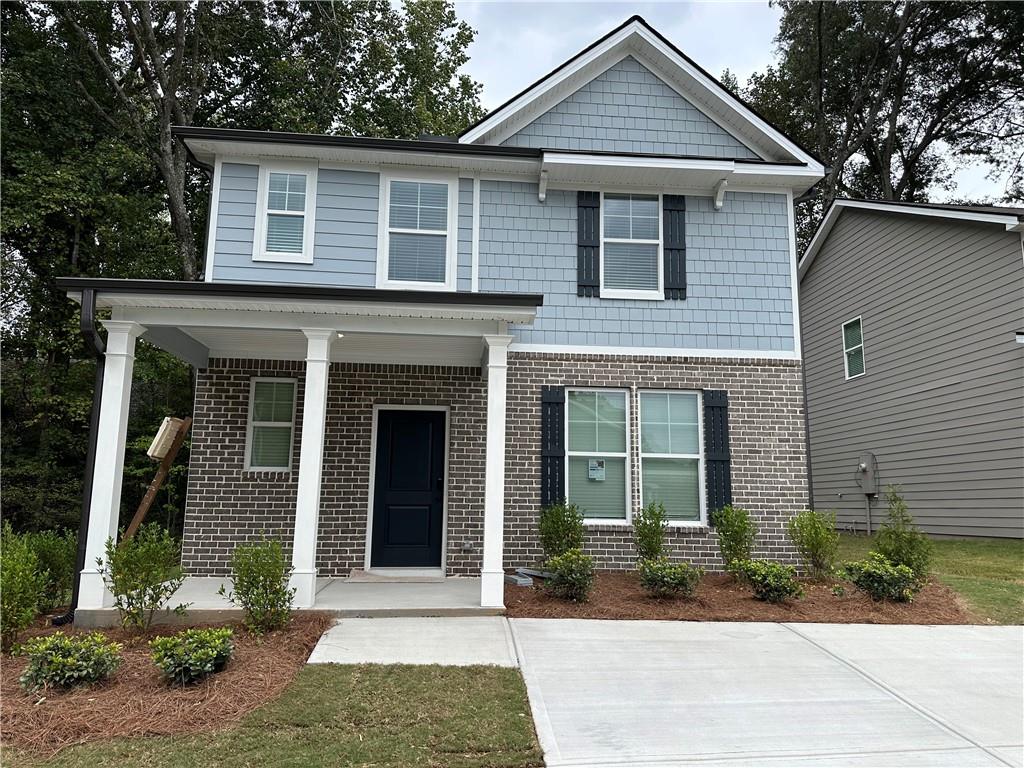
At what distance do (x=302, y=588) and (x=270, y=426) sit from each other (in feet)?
9.55

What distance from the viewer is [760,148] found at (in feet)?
32.4

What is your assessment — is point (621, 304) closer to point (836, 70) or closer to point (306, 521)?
point (306, 521)

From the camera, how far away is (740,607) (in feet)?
23.4

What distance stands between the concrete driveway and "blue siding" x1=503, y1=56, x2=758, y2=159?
6.45m

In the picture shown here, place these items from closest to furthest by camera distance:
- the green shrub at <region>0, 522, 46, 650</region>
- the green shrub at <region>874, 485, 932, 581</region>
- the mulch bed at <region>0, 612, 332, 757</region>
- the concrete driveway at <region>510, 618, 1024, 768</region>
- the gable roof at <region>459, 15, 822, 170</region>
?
the concrete driveway at <region>510, 618, 1024, 768</region> < the mulch bed at <region>0, 612, 332, 757</region> < the green shrub at <region>0, 522, 46, 650</region> < the green shrub at <region>874, 485, 932, 581</region> < the gable roof at <region>459, 15, 822, 170</region>

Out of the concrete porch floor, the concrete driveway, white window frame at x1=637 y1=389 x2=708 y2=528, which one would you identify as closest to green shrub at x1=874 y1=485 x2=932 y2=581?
the concrete driveway

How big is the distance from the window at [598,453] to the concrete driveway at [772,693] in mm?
2473

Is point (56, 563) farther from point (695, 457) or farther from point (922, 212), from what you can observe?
point (922, 212)

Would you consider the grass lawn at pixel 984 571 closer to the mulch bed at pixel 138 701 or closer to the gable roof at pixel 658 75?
the gable roof at pixel 658 75

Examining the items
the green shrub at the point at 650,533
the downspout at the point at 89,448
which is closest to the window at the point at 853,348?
the green shrub at the point at 650,533

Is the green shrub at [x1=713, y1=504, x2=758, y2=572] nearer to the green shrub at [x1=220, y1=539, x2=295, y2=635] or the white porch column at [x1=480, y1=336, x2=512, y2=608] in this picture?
the white porch column at [x1=480, y1=336, x2=512, y2=608]

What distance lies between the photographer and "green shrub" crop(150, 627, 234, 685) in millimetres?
4695

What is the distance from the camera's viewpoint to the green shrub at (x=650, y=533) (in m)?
8.22

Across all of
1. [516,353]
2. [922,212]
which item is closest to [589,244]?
[516,353]
